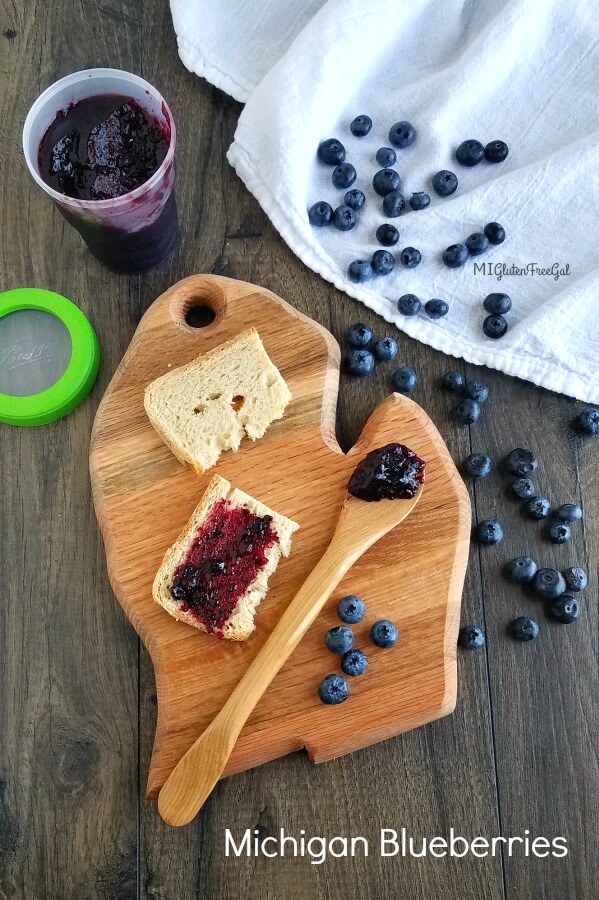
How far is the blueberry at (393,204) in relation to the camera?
243 centimetres

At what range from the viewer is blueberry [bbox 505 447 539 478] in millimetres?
2314

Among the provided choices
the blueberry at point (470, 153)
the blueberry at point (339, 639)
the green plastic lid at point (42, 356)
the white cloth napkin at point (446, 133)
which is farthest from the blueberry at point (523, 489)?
the green plastic lid at point (42, 356)

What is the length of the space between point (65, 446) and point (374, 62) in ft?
4.98

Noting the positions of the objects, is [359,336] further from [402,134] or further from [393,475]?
[402,134]

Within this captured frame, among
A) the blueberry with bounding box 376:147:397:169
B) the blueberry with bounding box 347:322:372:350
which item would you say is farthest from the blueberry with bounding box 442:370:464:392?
the blueberry with bounding box 376:147:397:169

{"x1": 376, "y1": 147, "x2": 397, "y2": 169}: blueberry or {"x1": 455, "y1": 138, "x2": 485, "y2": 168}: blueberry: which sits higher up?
{"x1": 455, "y1": 138, "x2": 485, "y2": 168}: blueberry

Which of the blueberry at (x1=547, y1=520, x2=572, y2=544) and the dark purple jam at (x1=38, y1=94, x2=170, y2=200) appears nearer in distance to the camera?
the dark purple jam at (x1=38, y1=94, x2=170, y2=200)

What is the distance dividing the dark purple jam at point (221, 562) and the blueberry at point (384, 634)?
341 millimetres

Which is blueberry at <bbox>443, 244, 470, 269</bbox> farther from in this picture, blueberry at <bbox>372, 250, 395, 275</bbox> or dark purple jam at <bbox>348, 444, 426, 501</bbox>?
dark purple jam at <bbox>348, 444, 426, 501</bbox>

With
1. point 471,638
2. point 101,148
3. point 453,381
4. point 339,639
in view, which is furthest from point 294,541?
point 101,148

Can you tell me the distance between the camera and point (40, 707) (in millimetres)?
2230

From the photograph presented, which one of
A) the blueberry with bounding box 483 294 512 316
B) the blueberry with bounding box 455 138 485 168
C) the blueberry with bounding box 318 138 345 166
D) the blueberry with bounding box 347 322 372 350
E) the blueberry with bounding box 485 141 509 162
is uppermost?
the blueberry with bounding box 485 141 509 162

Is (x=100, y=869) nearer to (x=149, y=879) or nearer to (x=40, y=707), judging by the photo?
(x=149, y=879)

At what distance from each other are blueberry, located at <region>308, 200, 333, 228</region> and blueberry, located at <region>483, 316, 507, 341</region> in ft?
1.91
